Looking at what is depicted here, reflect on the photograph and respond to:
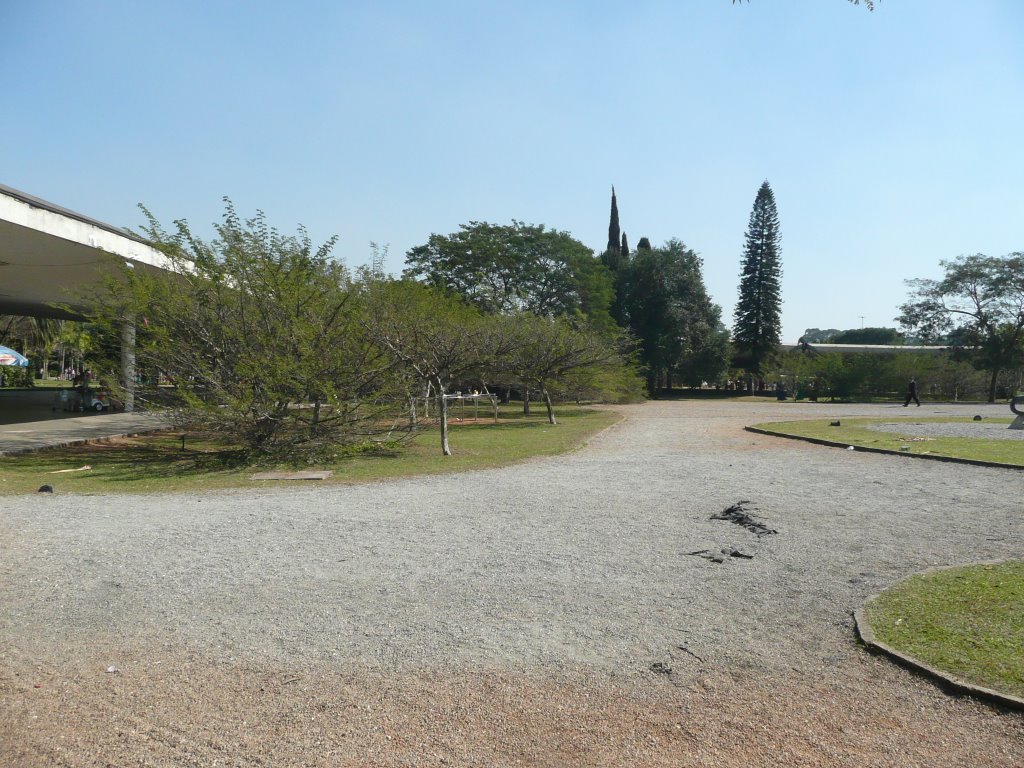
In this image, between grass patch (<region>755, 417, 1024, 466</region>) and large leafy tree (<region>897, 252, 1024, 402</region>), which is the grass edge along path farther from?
large leafy tree (<region>897, 252, 1024, 402</region>)

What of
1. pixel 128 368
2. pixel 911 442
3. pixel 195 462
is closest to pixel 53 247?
pixel 128 368

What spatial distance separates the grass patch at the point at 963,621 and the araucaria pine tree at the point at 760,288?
5220 centimetres

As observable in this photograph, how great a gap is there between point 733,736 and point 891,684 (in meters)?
1.04

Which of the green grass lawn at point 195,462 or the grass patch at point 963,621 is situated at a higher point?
the green grass lawn at point 195,462

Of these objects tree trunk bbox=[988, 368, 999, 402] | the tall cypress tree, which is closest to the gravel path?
tree trunk bbox=[988, 368, 999, 402]

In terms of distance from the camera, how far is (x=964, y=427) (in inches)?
821

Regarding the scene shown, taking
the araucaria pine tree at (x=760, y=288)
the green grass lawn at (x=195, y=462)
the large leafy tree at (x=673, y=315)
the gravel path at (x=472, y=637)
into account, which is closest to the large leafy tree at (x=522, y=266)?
the large leafy tree at (x=673, y=315)

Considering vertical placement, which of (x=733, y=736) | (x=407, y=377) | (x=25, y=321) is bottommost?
(x=733, y=736)

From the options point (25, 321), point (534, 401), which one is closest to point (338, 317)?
point (534, 401)

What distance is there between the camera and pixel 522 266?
42.4 meters

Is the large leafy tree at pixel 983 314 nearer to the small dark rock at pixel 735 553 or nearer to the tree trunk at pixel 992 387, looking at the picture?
the tree trunk at pixel 992 387

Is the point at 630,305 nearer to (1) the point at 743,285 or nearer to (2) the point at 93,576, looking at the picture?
(1) the point at 743,285

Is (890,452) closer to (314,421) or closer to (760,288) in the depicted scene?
(314,421)

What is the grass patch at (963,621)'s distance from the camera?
3738 mm
